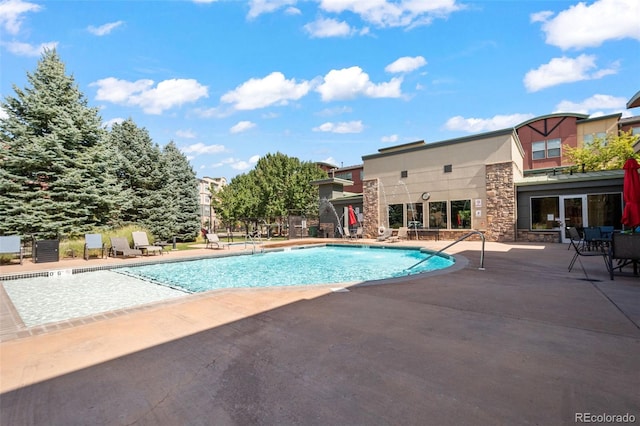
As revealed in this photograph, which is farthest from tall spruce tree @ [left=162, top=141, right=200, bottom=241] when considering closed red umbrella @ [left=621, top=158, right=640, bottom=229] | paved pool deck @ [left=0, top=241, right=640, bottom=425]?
closed red umbrella @ [left=621, top=158, right=640, bottom=229]

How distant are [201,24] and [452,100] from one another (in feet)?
43.0

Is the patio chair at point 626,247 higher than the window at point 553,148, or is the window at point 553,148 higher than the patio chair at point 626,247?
the window at point 553,148

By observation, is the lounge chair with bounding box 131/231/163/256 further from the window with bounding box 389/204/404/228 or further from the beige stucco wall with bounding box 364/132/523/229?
the window with bounding box 389/204/404/228

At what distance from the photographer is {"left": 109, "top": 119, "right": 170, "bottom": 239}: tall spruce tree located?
18.4 metres

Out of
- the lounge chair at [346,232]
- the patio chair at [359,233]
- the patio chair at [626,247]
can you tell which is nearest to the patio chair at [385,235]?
the patio chair at [359,233]

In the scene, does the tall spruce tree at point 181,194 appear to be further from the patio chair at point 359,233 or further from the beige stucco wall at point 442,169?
the beige stucco wall at point 442,169

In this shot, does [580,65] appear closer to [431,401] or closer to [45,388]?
[431,401]

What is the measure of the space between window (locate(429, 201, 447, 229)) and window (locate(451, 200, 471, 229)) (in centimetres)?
44

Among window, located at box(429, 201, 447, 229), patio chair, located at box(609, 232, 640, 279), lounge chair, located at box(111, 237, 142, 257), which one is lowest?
lounge chair, located at box(111, 237, 142, 257)

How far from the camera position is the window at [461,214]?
55.8 ft

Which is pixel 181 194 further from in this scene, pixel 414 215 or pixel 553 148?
pixel 553 148

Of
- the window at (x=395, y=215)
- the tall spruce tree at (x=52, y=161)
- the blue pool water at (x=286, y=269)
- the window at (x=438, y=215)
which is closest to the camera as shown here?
the blue pool water at (x=286, y=269)

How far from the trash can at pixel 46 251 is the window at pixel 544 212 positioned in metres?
21.2

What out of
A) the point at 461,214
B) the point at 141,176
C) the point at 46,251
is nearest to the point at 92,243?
the point at 46,251
